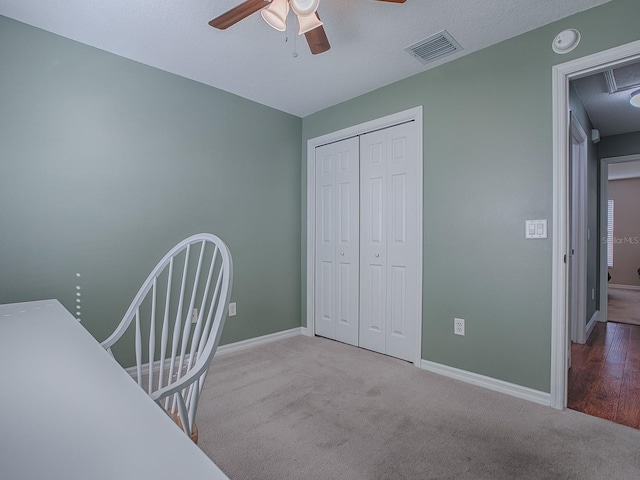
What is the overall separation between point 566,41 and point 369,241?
1922 mm

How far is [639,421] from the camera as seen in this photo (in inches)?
75.8

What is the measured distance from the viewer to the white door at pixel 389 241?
280cm

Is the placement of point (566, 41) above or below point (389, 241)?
above

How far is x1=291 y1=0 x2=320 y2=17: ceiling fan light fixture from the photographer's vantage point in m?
1.60

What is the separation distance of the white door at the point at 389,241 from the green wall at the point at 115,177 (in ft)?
3.17

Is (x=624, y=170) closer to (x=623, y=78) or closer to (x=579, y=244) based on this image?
(x=579, y=244)

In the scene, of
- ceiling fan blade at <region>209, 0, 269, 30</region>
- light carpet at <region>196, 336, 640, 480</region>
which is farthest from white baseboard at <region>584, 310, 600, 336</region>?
ceiling fan blade at <region>209, 0, 269, 30</region>

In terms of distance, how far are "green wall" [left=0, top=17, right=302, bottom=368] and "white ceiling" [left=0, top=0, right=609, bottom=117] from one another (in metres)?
0.22

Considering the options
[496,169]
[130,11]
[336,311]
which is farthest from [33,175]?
[496,169]

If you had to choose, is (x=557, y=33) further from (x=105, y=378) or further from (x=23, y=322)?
(x=23, y=322)

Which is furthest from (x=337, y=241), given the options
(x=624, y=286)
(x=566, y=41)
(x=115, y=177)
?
(x=624, y=286)

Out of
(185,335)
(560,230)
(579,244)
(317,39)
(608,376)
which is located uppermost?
(317,39)

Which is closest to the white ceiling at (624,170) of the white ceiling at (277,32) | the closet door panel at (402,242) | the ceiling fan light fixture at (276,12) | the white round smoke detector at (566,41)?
the white round smoke detector at (566,41)

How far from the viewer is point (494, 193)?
2346mm
